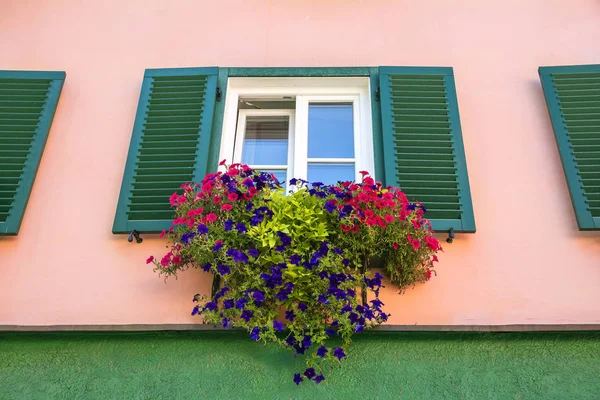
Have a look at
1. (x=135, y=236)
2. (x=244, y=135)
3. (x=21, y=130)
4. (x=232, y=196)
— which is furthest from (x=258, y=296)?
(x=21, y=130)

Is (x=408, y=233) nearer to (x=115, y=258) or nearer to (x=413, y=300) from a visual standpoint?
(x=413, y=300)

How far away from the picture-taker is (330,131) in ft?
13.0

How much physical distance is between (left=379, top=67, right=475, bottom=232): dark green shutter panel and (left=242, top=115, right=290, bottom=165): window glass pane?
76 cm

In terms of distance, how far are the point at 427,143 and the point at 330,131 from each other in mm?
716

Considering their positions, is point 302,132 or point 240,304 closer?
point 240,304

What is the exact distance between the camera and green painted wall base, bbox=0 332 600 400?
2.81 metres

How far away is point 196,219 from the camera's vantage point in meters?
2.99

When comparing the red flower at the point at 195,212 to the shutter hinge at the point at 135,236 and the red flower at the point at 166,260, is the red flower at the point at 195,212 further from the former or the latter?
the shutter hinge at the point at 135,236

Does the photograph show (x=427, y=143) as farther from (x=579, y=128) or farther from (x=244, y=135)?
(x=244, y=135)

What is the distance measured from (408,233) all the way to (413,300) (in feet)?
1.38

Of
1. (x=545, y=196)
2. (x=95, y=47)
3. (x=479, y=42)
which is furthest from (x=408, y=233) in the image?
(x=95, y=47)

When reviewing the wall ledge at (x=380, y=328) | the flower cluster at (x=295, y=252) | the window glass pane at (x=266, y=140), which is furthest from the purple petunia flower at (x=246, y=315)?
the window glass pane at (x=266, y=140)

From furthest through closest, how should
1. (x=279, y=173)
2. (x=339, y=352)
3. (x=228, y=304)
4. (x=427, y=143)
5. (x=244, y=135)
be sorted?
(x=244, y=135) < (x=279, y=173) < (x=427, y=143) < (x=228, y=304) < (x=339, y=352)

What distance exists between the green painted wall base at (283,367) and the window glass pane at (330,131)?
142cm
